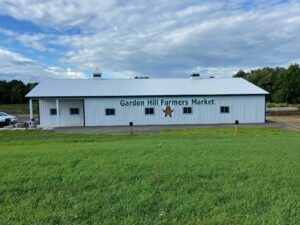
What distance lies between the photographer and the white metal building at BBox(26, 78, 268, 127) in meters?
32.8

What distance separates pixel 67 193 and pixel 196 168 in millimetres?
2811

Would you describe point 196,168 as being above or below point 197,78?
below

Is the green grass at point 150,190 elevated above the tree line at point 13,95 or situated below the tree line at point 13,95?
below

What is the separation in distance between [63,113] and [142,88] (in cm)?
836

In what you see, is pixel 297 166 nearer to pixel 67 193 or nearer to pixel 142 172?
pixel 142 172

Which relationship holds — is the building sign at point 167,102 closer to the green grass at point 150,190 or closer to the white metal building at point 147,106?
the white metal building at point 147,106

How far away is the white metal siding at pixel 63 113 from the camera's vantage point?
33781 millimetres

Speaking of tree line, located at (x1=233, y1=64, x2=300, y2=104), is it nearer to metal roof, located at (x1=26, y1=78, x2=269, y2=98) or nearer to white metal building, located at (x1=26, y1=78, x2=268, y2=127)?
metal roof, located at (x1=26, y1=78, x2=269, y2=98)

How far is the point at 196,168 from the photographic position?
23.0ft

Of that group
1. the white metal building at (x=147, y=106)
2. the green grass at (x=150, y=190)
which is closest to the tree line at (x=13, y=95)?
the white metal building at (x=147, y=106)

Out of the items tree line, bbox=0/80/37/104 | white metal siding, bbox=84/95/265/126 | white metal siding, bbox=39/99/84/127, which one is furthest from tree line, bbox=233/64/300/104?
tree line, bbox=0/80/37/104

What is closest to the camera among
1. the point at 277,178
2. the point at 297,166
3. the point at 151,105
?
the point at 277,178

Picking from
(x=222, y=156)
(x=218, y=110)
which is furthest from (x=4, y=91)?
(x=222, y=156)

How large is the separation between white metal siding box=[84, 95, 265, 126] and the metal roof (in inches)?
27.0
